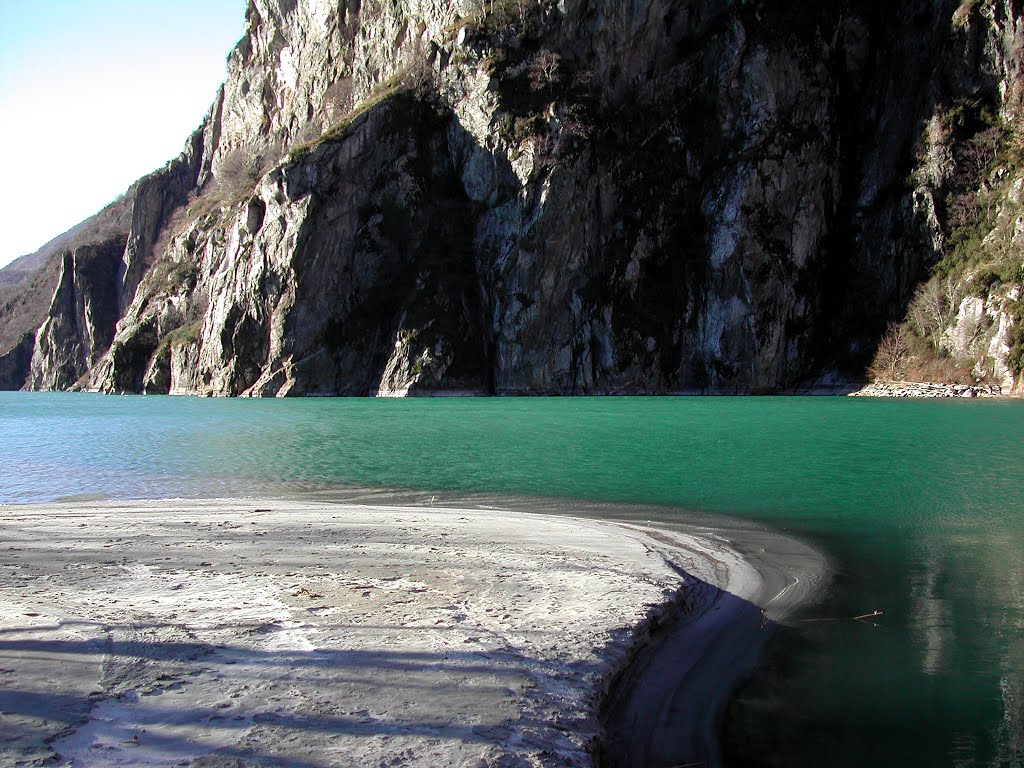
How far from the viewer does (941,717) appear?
19.1 ft

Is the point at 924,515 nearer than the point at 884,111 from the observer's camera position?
Yes

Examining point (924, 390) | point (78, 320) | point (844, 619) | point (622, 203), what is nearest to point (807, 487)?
point (844, 619)

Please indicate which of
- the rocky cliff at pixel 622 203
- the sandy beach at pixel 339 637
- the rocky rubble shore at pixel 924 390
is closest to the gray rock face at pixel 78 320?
the rocky cliff at pixel 622 203

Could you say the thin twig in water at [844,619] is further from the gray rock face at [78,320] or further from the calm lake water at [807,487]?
the gray rock face at [78,320]

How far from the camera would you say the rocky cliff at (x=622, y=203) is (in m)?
75.9

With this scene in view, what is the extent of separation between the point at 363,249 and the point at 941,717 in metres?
85.3

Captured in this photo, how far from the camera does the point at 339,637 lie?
593 cm

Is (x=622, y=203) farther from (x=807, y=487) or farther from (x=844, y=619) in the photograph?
(x=844, y=619)

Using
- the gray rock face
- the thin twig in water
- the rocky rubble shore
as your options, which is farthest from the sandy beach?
the gray rock face

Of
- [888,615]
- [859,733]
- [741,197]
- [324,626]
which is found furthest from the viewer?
[741,197]

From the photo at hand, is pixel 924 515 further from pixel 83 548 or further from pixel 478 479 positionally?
pixel 83 548

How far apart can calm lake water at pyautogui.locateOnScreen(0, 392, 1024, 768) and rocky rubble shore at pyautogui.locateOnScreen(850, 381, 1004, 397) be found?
1969cm

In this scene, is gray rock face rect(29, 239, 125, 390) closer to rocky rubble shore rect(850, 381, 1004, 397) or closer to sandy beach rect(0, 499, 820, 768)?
rocky rubble shore rect(850, 381, 1004, 397)

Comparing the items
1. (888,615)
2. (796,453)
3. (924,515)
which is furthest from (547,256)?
(888,615)
